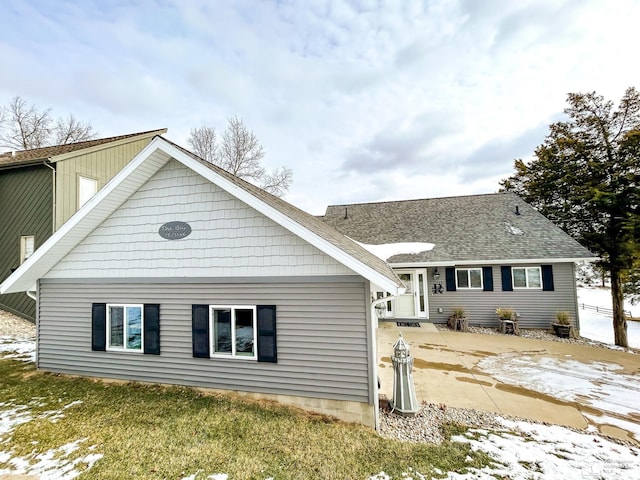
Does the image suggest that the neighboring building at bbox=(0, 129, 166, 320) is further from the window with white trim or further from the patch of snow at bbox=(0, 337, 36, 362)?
the window with white trim

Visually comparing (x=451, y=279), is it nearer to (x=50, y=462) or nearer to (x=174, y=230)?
(x=174, y=230)

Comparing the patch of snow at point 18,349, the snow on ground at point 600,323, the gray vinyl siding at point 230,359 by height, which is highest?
the gray vinyl siding at point 230,359

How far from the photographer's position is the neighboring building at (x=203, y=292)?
206 inches

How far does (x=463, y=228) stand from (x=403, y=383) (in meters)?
11.0

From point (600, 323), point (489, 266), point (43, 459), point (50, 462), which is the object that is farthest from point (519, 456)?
point (600, 323)

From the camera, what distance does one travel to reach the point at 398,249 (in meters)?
13.6

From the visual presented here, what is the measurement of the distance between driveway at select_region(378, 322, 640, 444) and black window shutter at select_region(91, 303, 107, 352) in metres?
6.59

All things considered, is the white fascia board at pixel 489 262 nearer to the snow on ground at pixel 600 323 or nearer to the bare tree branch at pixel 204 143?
the snow on ground at pixel 600 323

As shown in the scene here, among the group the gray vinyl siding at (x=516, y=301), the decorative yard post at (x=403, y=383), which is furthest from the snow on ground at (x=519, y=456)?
the gray vinyl siding at (x=516, y=301)

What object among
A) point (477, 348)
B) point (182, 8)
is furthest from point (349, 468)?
point (182, 8)

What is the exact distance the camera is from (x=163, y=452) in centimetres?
410

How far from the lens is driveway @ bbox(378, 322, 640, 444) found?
5.38 meters

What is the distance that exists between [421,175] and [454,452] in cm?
2556

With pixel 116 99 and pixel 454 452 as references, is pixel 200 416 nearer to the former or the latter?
pixel 454 452
